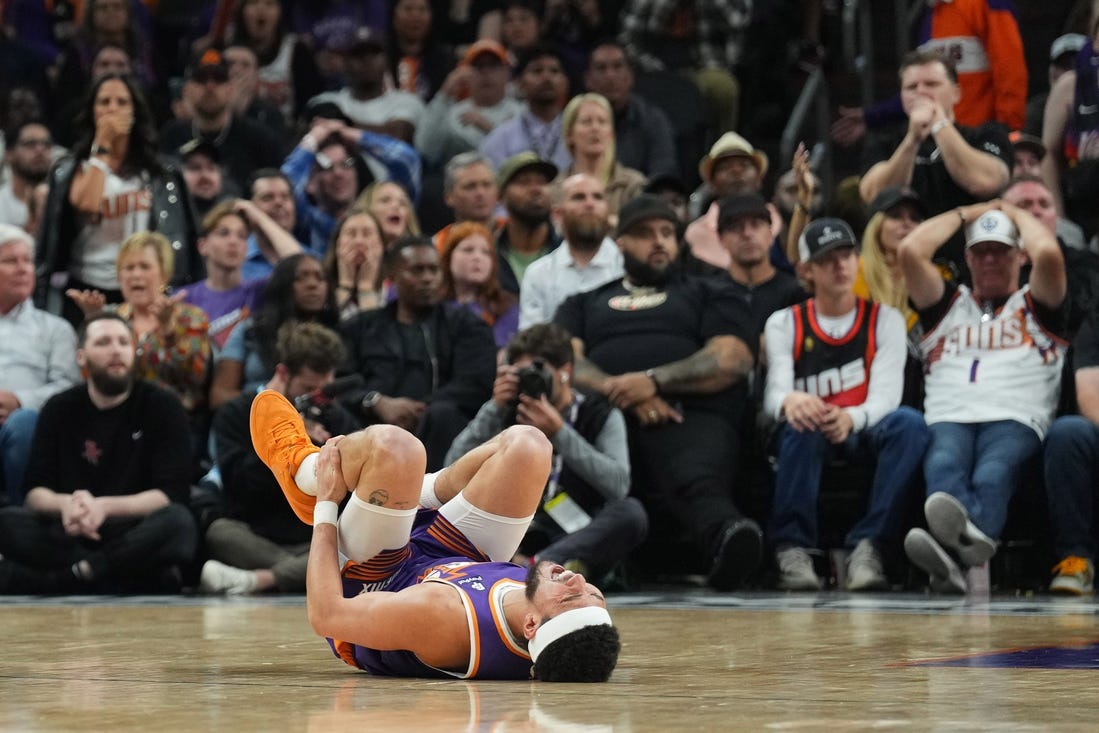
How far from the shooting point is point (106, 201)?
9211 millimetres

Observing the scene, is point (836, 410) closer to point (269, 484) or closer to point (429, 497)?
point (269, 484)

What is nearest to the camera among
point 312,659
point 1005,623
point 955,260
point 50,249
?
point 312,659

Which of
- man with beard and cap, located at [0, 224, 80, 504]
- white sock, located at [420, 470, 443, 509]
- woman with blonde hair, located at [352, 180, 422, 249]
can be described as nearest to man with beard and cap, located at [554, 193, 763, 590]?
woman with blonde hair, located at [352, 180, 422, 249]

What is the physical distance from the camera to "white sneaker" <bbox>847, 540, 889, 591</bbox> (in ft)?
24.0

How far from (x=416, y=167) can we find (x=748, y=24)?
2669 mm

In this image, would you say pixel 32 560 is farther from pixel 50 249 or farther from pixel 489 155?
pixel 489 155

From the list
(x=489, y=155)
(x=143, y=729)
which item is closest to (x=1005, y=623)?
(x=143, y=729)

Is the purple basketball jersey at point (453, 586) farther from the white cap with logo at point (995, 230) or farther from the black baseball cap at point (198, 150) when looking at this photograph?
the black baseball cap at point (198, 150)

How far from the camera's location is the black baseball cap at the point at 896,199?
26.5 feet

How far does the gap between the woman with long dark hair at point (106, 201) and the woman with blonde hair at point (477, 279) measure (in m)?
1.60

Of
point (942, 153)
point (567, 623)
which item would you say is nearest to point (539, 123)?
point (942, 153)

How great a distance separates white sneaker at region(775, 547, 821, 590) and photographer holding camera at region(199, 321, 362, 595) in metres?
1.96

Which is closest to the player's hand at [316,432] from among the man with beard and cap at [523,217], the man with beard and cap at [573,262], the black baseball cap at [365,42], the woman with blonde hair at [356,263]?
the woman with blonde hair at [356,263]

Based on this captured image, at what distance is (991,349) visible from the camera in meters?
7.56
